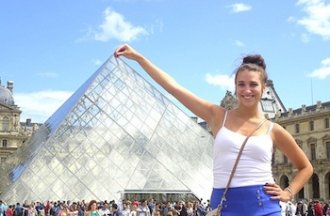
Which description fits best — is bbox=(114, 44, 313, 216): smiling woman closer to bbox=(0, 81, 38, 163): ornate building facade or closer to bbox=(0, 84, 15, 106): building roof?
bbox=(0, 81, 38, 163): ornate building facade

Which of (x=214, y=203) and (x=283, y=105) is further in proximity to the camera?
(x=283, y=105)

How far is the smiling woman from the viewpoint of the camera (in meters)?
2.31

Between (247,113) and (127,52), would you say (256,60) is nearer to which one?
(247,113)

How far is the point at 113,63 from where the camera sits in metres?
30.8

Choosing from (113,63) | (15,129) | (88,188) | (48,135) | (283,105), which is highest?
(283,105)

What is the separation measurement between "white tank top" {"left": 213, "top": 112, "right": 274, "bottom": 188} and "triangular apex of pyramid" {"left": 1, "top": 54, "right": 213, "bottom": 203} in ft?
70.4

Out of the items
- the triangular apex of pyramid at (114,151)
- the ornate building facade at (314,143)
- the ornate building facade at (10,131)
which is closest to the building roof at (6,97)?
the ornate building facade at (10,131)

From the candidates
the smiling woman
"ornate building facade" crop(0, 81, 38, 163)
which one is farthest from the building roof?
the smiling woman

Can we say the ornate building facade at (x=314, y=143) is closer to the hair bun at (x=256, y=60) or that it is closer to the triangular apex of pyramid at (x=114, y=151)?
the triangular apex of pyramid at (x=114, y=151)

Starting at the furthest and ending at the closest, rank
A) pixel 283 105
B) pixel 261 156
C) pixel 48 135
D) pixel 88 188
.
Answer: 1. pixel 283 105
2. pixel 48 135
3. pixel 88 188
4. pixel 261 156

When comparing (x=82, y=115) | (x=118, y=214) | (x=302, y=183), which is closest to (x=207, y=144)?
(x=82, y=115)

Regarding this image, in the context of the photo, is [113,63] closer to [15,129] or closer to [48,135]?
[48,135]

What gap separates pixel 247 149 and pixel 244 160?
5 centimetres

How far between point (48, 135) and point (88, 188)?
4.36 m
